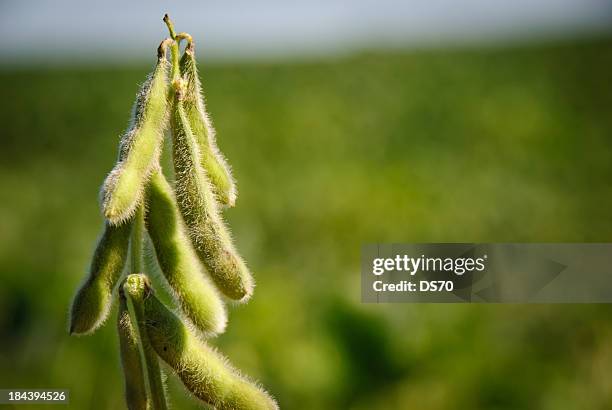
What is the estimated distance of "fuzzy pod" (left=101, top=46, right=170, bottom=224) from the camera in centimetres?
136

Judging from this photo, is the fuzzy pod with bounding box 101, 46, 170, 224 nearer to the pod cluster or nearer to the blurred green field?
the pod cluster

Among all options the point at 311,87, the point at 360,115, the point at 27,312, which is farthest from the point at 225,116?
the point at 27,312

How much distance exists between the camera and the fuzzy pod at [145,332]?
1459 mm

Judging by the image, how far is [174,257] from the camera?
5.15 feet

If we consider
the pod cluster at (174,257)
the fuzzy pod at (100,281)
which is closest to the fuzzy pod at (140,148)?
the pod cluster at (174,257)

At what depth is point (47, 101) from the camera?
1577cm

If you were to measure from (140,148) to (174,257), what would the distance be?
241mm

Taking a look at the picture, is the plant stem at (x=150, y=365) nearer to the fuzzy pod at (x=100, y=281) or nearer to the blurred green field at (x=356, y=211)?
the fuzzy pod at (x=100, y=281)

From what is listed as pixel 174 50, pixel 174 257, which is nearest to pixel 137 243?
pixel 174 257

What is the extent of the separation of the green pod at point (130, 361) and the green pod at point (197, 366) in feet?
0.12

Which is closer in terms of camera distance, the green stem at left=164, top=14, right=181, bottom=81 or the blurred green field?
the green stem at left=164, top=14, right=181, bottom=81

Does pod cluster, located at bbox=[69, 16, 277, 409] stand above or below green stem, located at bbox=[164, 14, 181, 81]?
below

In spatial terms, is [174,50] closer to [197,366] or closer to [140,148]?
[140,148]

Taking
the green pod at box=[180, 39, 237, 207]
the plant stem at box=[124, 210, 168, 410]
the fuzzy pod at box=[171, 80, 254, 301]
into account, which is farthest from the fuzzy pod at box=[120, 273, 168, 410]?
the green pod at box=[180, 39, 237, 207]
